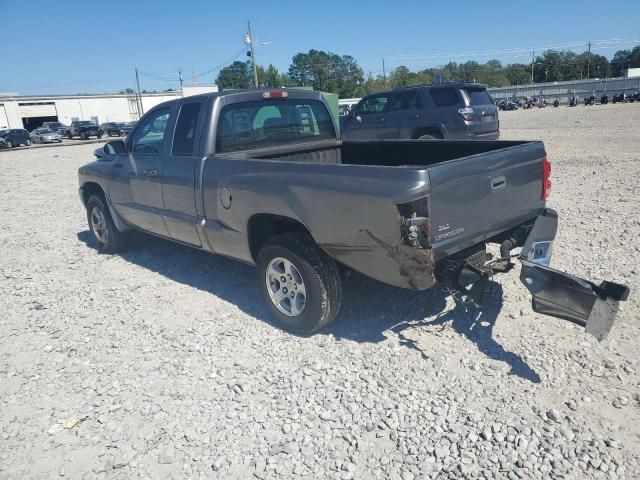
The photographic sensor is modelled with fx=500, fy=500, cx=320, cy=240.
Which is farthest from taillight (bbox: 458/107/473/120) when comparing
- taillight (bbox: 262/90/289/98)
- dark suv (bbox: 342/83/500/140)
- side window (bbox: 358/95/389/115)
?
taillight (bbox: 262/90/289/98)

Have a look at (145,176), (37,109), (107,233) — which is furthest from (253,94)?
(37,109)

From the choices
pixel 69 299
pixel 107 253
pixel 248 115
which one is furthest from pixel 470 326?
pixel 107 253

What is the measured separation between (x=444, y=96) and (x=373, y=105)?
221cm

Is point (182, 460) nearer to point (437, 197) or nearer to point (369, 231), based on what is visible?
point (369, 231)

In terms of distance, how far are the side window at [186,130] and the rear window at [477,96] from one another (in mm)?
8737

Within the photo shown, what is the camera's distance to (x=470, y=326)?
13.1 ft

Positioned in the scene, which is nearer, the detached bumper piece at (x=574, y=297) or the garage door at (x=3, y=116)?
the detached bumper piece at (x=574, y=297)

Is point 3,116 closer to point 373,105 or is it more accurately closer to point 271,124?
point 373,105

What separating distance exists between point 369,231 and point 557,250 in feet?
10.5

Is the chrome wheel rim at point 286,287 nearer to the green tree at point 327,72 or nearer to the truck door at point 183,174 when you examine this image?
the truck door at point 183,174

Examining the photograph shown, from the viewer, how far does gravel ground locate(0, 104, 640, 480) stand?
2707 mm

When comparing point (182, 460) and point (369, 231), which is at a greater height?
point (369, 231)

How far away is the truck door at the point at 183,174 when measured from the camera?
15.3 feet

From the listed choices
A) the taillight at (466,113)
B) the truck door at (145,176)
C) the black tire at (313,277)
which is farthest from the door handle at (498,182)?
the taillight at (466,113)
